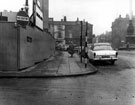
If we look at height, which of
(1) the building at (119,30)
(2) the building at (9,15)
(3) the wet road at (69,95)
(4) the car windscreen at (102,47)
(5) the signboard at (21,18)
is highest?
(1) the building at (119,30)

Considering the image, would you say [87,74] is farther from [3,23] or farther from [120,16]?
[120,16]

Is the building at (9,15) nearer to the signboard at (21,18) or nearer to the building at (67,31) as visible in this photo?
the signboard at (21,18)

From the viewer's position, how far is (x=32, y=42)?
16984 millimetres

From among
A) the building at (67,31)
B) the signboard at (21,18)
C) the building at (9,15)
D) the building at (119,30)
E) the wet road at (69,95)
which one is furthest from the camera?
the building at (119,30)

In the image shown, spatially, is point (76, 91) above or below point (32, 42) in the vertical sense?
below

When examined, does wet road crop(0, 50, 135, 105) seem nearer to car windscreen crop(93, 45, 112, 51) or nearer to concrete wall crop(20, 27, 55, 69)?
concrete wall crop(20, 27, 55, 69)

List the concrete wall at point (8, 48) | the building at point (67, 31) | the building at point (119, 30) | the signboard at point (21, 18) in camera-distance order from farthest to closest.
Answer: the building at point (119, 30) → the building at point (67, 31) → the concrete wall at point (8, 48) → the signboard at point (21, 18)

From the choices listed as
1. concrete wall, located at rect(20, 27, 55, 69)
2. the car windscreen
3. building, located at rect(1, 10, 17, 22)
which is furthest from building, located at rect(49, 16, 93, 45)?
building, located at rect(1, 10, 17, 22)

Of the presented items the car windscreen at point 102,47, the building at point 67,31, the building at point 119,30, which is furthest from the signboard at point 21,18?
the building at point 119,30

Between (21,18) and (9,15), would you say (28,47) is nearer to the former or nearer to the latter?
(9,15)

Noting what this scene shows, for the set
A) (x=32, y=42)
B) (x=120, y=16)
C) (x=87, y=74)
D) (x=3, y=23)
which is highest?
(x=120, y=16)

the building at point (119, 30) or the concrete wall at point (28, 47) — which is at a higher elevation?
the building at point (119, 30)

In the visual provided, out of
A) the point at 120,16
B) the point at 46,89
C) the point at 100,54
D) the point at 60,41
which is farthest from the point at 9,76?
the point at 120,16

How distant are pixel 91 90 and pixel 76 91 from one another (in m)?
0.57
